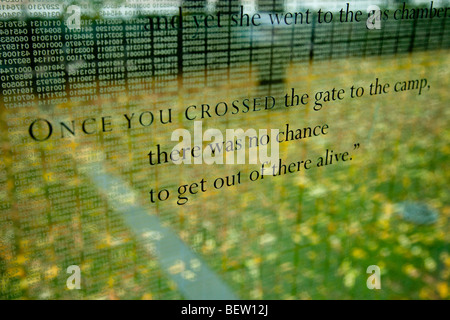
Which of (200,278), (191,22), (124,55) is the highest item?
(191,22)

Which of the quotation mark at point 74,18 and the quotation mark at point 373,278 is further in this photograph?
the quotation mark at point 373,278

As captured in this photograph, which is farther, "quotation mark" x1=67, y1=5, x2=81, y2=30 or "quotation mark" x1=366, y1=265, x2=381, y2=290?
"quotation mark" x1=366, y1=265, x2=381, y2=290

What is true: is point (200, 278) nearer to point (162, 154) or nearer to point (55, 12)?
point (162, 154)

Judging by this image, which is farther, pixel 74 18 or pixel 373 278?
pixel 373 278

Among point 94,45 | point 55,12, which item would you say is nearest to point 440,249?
point 94,45

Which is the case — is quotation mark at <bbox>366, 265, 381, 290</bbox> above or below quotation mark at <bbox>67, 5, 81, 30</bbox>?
below

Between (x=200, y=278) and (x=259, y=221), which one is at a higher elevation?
(x=259, y=221)

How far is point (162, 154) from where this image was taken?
2.30 metres

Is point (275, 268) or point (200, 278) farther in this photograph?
point (275, 268)

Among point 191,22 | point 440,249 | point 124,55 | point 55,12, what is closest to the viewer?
point 55,12

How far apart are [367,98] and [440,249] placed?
1.47m

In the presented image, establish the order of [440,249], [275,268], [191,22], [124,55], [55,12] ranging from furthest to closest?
1. [440,249]
2. [275,268]
3. [191,22]
4. [124,55]
5. [55,12]

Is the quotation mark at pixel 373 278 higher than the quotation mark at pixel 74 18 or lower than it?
lower

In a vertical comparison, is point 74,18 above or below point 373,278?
above
